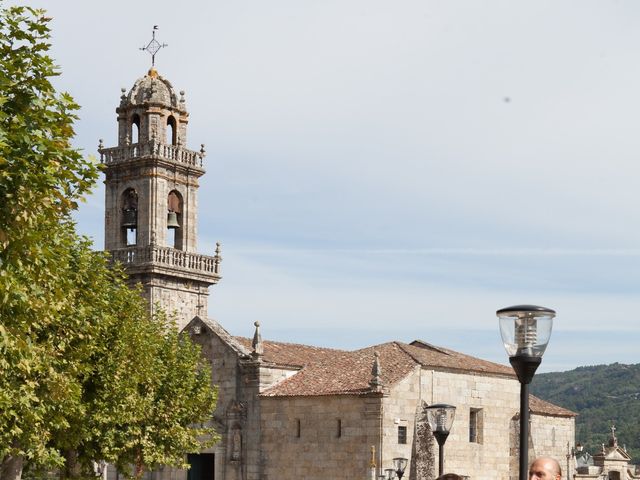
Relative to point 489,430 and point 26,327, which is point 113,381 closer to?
point 26,327

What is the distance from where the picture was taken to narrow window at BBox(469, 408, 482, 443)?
5481 cm

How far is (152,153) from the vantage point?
57.1 metres

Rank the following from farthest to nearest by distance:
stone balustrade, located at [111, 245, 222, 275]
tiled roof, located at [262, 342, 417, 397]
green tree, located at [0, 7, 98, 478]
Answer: stone balustrade, located at [111, 245, 222, 275] → tiled roof, located at [262, 342, 417, 397] → green tree, located at [0, 7, 98, 478]

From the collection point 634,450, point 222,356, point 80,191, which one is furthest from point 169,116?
point 634,450

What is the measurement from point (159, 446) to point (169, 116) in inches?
775

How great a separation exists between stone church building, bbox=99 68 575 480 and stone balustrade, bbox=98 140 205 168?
0.06 m

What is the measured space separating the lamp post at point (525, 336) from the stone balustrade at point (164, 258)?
4178cm

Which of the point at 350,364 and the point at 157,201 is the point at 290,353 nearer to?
the point at 350,364

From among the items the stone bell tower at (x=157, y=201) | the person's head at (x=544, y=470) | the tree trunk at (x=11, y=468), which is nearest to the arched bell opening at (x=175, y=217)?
the stone bell tower at (x=157, y=201)

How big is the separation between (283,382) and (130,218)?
33.6ft

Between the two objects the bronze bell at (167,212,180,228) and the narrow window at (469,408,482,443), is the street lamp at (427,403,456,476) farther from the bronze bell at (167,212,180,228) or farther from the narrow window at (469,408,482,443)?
the bronze bell at (167,212,180,228)

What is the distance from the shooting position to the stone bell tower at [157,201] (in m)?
57.0

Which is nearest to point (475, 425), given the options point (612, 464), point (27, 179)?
point (612, 464)

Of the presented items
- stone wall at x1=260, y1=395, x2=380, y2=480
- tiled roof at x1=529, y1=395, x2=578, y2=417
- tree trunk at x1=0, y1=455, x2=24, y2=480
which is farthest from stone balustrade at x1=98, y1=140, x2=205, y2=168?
tree trunk at x1=0, y1=455, x2=24, y2=480
